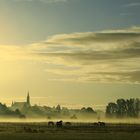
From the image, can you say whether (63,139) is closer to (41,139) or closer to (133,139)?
(41,139)

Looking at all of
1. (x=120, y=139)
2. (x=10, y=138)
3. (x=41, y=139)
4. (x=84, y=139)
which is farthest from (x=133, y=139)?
(x=10, y=138)

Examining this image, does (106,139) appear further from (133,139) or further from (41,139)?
(41,139)

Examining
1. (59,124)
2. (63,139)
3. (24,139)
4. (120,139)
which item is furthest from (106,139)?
(59,124)

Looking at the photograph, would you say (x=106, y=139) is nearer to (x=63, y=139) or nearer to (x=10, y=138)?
(x=63, y=139)

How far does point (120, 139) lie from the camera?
78.1m

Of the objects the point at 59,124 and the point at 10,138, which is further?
the point at 59,124

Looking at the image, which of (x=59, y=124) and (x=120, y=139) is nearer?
(x=120, y=139)

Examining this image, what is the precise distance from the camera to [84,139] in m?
78.1

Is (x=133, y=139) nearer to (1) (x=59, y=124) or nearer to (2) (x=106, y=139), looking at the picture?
(2) (x=106, y=139)

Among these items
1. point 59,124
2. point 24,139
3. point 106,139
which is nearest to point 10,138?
point 24,139

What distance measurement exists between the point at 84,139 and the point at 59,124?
8205cm

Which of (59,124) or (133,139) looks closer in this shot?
(133,139)

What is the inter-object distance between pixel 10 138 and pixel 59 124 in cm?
8353

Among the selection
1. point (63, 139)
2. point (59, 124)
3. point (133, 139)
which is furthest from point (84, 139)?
point (59, 124)
